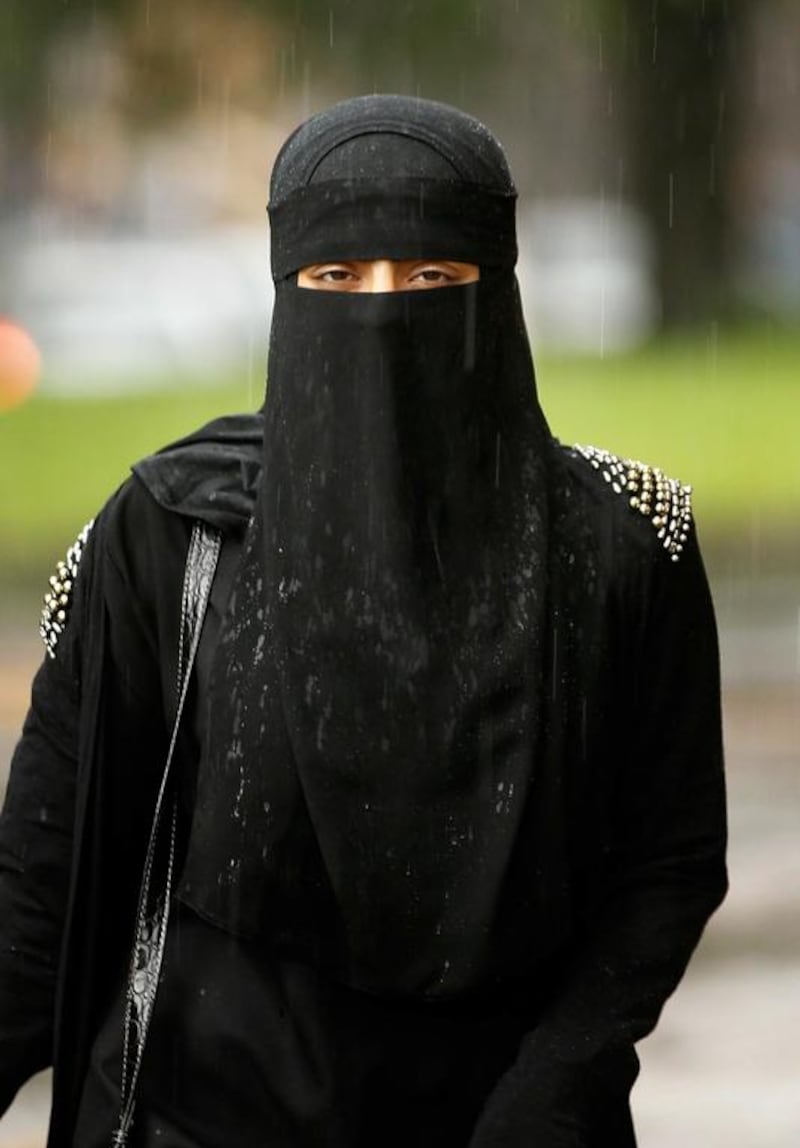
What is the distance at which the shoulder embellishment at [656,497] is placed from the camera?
3209 mm

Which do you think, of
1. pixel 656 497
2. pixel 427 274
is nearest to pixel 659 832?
pixel 656 497

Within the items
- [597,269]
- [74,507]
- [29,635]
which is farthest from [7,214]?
[29,635]

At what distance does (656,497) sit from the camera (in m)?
3.22

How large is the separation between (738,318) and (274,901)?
20327 millimetres

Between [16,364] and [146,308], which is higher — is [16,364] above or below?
below

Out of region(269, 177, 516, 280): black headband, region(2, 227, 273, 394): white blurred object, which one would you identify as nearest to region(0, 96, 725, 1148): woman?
region(269, 177, 516, 280): black headband

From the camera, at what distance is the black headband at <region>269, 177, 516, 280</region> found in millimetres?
3080

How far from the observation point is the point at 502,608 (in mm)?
3066

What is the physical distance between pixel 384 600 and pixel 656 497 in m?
0.40

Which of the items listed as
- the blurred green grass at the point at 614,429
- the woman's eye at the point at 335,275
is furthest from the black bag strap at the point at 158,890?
the blurred green grass at the point at 614,429

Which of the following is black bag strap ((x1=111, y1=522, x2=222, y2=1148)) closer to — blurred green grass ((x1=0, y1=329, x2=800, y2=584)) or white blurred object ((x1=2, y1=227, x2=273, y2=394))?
blurred green grass ((x1=0, y1=329, x2=800, y2=584))

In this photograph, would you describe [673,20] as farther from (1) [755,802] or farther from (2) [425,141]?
(2) [425,141]

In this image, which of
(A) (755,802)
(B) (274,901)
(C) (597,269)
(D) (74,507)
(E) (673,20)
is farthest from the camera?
(C) (597,269)

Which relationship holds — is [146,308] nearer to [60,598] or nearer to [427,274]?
[60,598]
